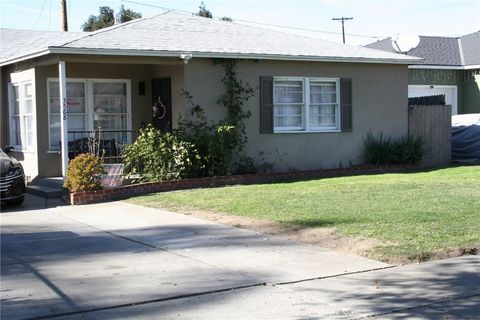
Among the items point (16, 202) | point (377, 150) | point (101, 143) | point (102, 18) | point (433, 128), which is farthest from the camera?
point (102, 18)

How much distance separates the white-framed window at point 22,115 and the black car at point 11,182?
317 cm

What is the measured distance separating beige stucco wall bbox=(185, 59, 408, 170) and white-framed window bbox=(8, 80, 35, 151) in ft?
12.8

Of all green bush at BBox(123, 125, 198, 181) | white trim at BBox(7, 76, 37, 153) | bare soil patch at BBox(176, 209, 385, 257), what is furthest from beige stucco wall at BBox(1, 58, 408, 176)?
bare soil patch at BBox(176, 209, 385, 257)

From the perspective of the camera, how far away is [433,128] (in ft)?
62.5

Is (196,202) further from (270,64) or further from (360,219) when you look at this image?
(270,64)

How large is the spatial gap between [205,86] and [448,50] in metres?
17.8

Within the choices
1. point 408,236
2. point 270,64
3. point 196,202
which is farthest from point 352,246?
point 270,64

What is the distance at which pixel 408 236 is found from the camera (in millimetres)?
8461

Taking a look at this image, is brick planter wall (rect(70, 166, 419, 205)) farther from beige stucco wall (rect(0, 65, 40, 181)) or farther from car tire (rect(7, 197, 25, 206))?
beige stucco wall (rect(0, 65, 40, 181))

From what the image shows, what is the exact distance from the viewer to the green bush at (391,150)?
1788 cm

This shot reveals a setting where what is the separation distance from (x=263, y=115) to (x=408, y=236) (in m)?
8.24

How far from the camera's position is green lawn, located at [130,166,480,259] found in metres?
8.50

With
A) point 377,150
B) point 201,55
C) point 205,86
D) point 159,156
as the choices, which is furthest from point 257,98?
point 377,150

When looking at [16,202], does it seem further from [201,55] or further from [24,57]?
[201,55]
